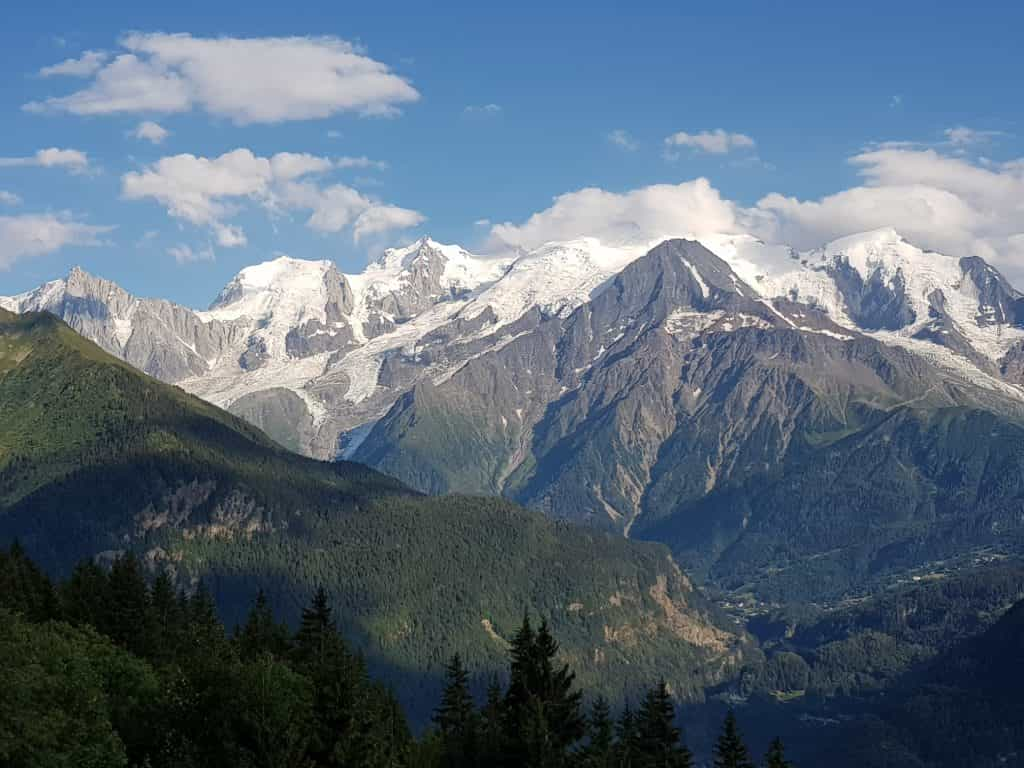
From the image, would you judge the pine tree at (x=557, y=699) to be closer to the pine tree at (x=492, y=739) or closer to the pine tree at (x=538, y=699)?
the pine tree at (x=538, y=699)

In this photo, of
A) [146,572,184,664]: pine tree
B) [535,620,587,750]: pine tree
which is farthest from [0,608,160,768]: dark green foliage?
[535,620,587,750]: pine tree

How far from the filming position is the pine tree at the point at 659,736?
117438 millimetres

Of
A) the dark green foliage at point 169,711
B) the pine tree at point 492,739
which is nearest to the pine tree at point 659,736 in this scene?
the pine tree at point 492,739

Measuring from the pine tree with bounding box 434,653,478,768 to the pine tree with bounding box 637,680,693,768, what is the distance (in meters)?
14.9

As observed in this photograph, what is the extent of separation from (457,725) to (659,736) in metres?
24.2

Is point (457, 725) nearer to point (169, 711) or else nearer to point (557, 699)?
point (557, 699)

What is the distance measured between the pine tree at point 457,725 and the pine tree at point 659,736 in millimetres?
14890

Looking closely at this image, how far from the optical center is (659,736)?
396ft

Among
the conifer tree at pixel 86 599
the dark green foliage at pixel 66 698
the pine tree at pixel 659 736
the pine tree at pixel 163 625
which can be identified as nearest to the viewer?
the dark green foliage at pixel 66 698

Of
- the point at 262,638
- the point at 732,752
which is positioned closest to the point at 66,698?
the point at 262,638

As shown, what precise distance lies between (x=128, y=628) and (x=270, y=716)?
56961 millimetres

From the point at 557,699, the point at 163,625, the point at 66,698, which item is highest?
the point at 163,625

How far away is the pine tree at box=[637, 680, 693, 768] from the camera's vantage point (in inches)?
4624

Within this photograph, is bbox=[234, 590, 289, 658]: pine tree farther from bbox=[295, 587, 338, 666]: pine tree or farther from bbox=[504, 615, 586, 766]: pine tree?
bbox=[504, 615, 586, 766]: pine tree
